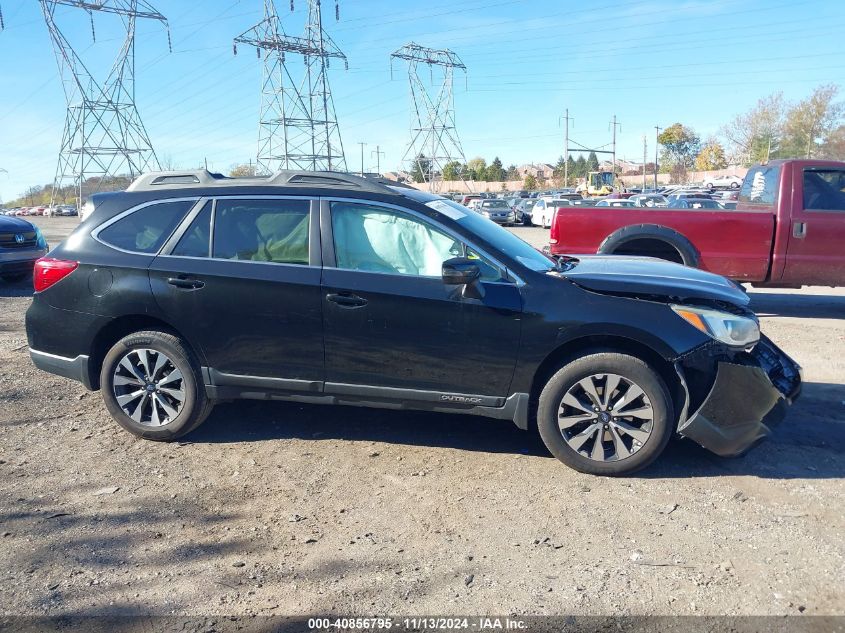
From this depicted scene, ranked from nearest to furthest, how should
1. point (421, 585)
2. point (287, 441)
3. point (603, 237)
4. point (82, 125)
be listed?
1. point (421, 585)
2. point (287, 441)
3. point (603, 237)
4. point (82, 125)

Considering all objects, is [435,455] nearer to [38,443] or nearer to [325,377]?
[325,377]

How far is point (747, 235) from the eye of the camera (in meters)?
8.23

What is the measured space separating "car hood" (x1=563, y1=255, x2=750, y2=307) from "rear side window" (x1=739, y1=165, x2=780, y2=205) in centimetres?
465

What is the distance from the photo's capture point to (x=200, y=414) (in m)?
4.64

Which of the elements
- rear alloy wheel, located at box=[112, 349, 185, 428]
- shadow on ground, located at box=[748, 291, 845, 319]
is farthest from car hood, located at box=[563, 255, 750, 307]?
shadow on ground, located at box=[748, 291, 845, 319]

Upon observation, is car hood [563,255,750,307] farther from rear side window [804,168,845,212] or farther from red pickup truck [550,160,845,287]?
rear side window [804,168,845,212]

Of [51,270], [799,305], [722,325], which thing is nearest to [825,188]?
[799,305]

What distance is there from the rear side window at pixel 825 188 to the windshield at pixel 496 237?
17.2 feet

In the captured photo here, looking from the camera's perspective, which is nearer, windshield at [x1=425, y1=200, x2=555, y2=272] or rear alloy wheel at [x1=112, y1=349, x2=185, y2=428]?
windshield at [x1=425, y1=200, x2=555, y2=272]

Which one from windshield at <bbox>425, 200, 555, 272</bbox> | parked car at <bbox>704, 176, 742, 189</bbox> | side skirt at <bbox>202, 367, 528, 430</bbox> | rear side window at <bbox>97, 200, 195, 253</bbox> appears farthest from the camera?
parked car at <bbox>704, 176, 742, 189</bbox>

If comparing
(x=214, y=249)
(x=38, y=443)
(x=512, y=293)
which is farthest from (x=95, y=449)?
(x=512, y=293)

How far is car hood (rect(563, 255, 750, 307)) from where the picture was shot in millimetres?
4102

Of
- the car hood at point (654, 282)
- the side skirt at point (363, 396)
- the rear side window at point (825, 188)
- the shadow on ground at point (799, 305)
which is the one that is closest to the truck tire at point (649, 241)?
the rear side window at point (825, 188)

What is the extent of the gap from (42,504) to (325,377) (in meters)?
1.77
